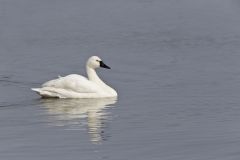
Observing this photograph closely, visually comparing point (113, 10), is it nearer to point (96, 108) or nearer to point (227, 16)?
point (227, 16)

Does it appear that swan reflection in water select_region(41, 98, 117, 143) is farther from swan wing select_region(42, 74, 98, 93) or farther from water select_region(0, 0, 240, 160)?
swan wing select_region(42, 74, 98, 93)

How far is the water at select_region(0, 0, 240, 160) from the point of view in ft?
48.2

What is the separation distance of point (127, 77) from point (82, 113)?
5.15 meters

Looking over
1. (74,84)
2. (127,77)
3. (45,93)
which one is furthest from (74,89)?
(127,77)

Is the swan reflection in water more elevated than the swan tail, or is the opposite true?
the swan tail

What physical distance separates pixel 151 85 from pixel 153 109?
3719 millimetres

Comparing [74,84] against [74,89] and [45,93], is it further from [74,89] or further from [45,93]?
[45,93]

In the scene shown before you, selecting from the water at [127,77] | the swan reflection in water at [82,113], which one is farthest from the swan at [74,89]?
the water at [127,77]

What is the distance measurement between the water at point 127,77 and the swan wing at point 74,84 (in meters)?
0.46

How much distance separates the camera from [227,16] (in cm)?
3566

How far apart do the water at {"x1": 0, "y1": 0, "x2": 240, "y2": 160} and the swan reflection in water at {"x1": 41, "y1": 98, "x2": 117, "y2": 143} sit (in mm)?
20

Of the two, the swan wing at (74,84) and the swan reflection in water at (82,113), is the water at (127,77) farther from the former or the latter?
the swan wing at (74,84)

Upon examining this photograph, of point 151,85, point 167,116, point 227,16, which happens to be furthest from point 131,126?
point 227,16

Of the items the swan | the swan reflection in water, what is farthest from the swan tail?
the swan reflection in water
